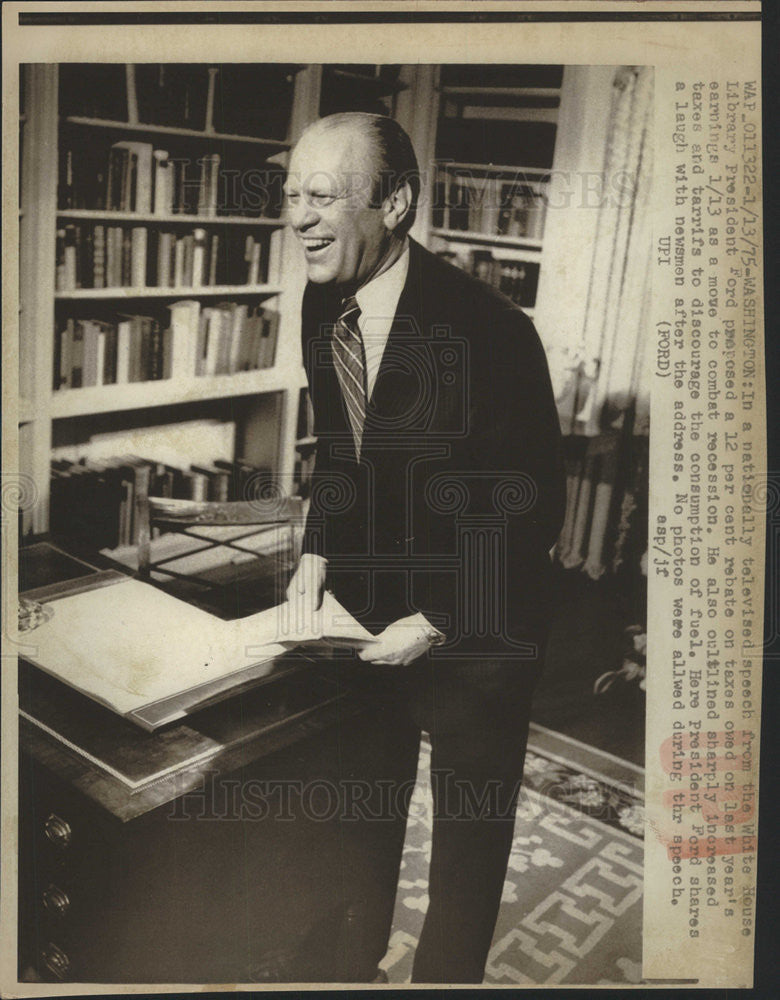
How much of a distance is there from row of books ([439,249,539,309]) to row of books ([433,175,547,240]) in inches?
1.8

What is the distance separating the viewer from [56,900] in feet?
5.51

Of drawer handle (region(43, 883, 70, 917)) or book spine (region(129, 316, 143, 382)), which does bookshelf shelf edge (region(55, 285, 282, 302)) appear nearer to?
book spine (region(129, 316, 143, 382))

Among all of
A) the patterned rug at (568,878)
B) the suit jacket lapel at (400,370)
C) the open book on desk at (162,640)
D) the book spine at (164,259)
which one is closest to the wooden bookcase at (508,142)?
the suit jacket lapel at (400,370)

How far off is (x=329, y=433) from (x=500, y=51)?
2.53 ft

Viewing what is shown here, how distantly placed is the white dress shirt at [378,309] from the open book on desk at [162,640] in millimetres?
451

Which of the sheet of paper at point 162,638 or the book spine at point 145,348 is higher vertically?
the book spine at point 145,348

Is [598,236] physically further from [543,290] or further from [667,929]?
[667,929]

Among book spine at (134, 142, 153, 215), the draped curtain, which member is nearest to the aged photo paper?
the draped curtain

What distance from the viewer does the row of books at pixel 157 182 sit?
1596mm

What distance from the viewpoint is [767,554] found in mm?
1668

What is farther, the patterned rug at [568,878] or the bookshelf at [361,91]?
the patterned rug at [568,878]

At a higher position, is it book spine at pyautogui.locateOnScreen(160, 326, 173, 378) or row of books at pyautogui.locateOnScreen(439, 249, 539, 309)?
row of books at pyautogui.locateOnScreen(439, 249, 539, 309)

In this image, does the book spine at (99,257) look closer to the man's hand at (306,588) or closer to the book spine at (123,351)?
the book spine at (123,351)

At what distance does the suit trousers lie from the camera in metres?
1.66
